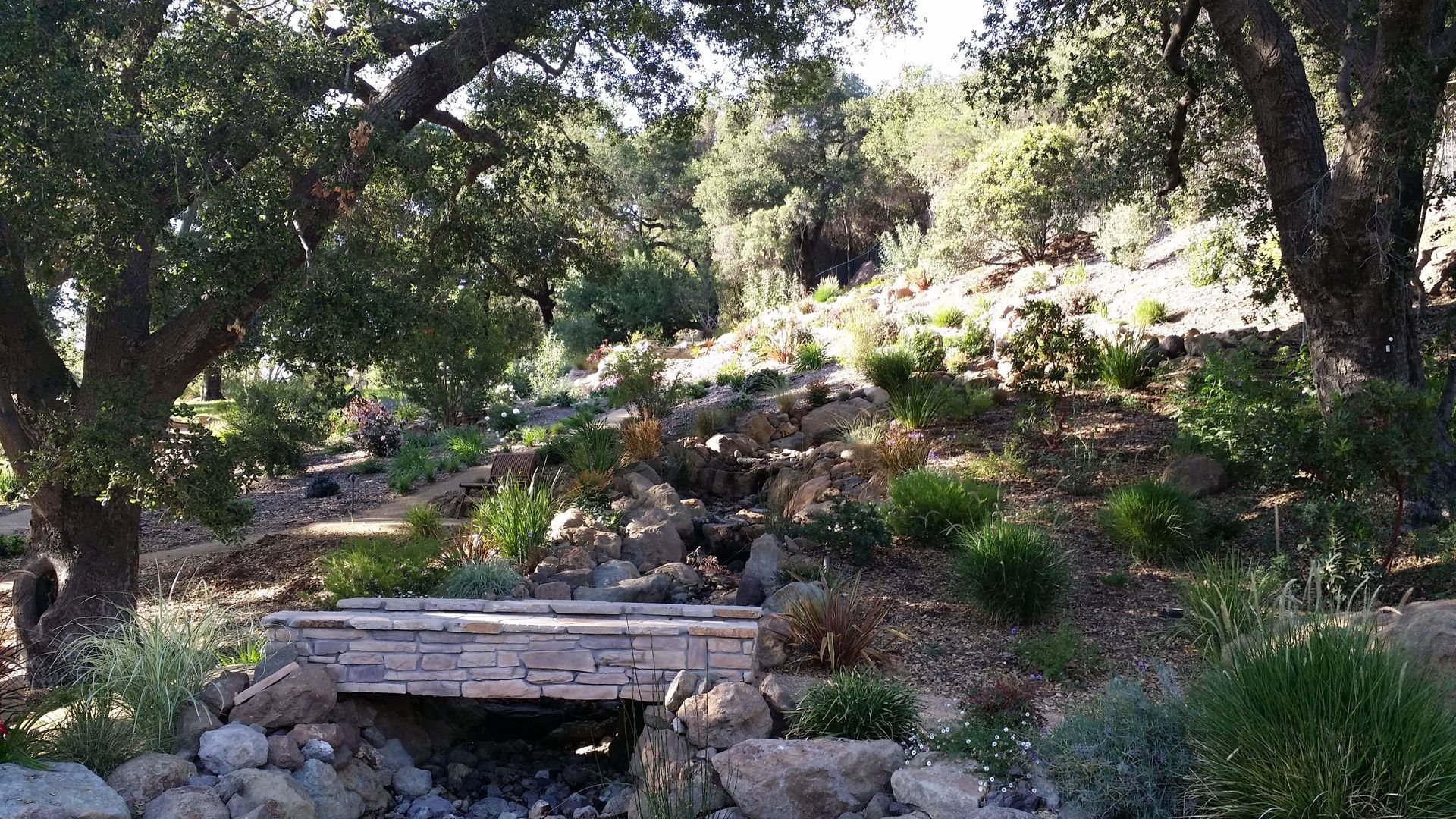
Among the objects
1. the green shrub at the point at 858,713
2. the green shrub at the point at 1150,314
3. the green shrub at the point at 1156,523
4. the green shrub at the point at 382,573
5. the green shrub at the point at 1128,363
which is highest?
the green shrub at the point at 1150,314

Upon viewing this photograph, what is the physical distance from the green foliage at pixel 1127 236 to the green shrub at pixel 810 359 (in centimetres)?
461

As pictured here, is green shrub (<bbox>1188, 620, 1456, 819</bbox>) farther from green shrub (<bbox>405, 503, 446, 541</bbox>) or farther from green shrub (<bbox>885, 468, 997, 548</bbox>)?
green shrub (<bbox>405, 503, 446, 541</bbox>)

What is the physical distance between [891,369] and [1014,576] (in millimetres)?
6498

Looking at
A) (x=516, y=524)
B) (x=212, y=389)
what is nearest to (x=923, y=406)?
(x=516, y=524)

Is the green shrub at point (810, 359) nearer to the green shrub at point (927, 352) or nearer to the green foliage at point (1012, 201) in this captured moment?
the green shrub at point (927, 352)

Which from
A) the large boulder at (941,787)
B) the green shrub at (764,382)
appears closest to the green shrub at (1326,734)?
the large boulder at (941,787)

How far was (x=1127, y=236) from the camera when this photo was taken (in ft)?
51.5

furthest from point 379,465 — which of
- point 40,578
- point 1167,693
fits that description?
point 1167,693

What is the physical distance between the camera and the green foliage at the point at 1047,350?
33.3ft

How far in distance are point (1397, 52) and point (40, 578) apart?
950 centimetres

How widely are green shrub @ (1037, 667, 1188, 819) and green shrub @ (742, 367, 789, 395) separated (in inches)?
387

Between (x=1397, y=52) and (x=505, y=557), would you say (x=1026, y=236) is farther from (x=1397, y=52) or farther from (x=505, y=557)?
(x=505, y=557)

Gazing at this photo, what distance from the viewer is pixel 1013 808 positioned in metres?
4.23

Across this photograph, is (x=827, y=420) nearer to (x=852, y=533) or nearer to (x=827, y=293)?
(x=852, y=533)
